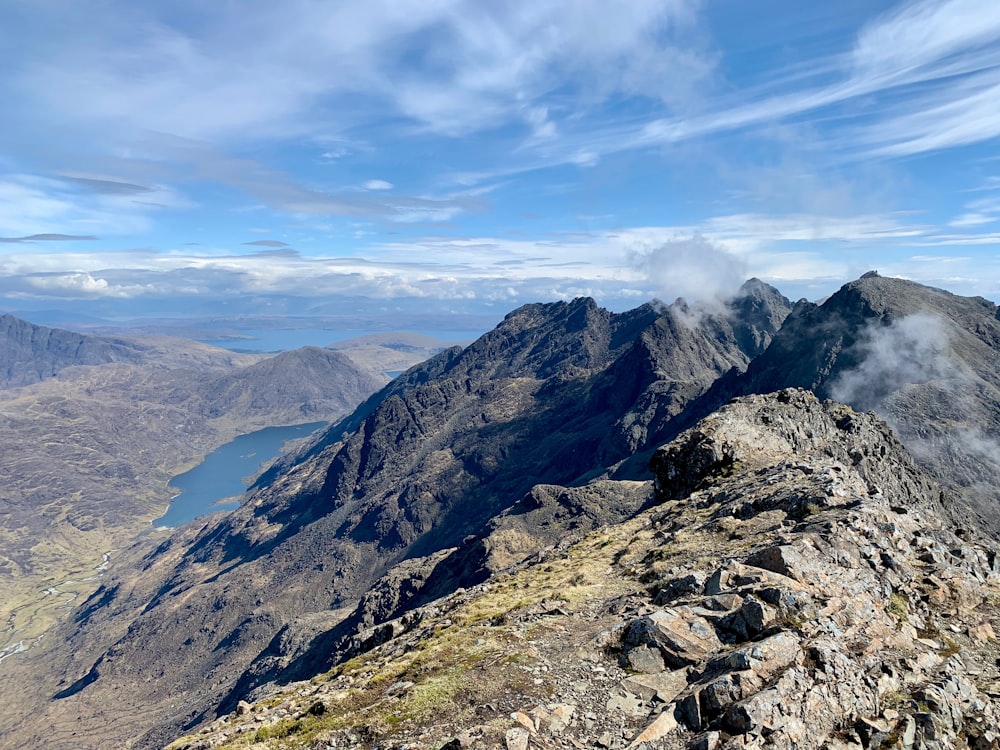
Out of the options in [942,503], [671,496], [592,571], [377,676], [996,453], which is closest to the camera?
[377,676]

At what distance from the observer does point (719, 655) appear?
21859 millimetres

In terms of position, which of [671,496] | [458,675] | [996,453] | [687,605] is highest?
[687,605]

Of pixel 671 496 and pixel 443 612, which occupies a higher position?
pixel 671 496

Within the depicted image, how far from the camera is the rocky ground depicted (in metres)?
19.2

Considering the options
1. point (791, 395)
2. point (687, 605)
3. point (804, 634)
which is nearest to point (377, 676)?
point (687, 605)

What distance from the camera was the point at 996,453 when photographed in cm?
16312

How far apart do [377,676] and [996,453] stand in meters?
198

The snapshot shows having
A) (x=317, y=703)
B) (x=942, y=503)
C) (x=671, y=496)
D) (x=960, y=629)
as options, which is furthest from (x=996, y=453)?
(x=317, y=703)

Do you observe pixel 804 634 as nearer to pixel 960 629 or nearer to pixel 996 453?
pixel 960 629

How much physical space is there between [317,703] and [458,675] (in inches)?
288

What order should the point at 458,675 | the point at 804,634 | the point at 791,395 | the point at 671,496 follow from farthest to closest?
the point at 791,395
the point at 671,496
the point at 458,675
the point at 804,634

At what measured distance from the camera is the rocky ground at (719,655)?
19.2m

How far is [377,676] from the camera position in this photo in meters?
28.2

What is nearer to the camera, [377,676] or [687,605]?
[687,605]
